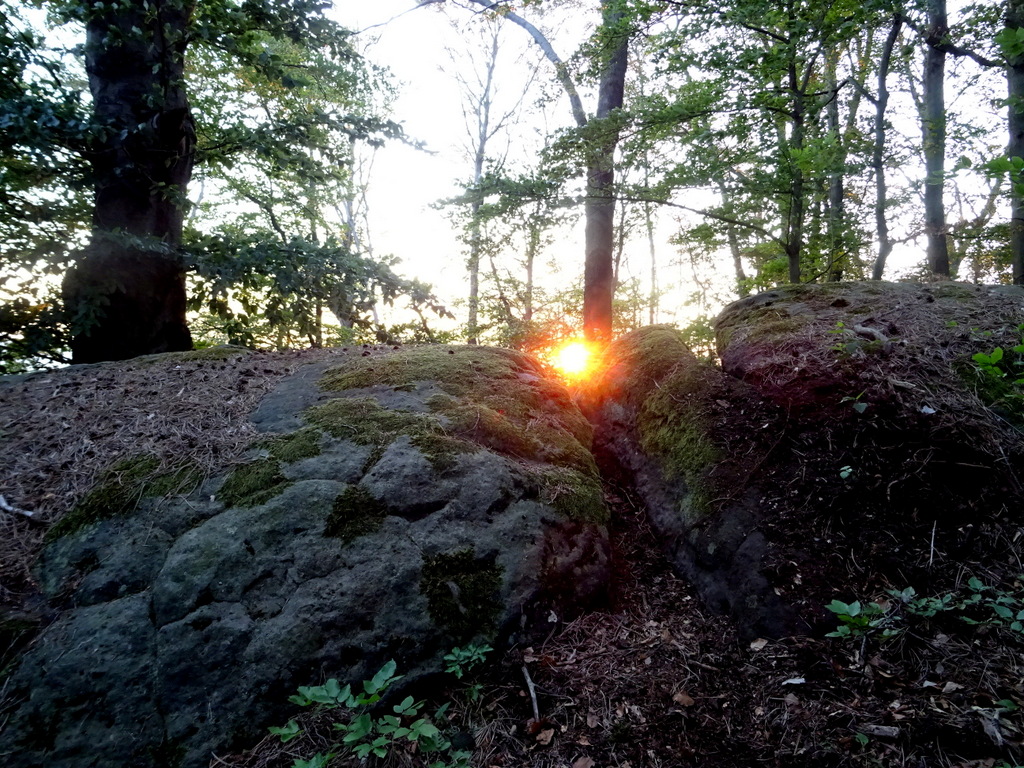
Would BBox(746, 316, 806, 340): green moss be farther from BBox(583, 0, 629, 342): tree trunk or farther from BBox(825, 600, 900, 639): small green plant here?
BBox(583, 0, 629, 342): tree trunk

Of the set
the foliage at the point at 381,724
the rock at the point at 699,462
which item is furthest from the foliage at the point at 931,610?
the foliage at the point at 381,724

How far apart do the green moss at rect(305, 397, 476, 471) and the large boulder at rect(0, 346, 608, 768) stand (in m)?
0.01

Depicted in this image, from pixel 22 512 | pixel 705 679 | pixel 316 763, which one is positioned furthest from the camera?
pixel 22 512

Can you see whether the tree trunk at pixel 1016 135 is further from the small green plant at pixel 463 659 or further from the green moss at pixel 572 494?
the small green plant at pixel 463 659

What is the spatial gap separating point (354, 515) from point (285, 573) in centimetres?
43

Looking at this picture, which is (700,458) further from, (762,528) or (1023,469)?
(1023,469)

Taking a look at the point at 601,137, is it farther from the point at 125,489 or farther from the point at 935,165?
the point at 125,489

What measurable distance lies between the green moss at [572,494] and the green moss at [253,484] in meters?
1.55

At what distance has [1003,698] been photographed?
69.1 inches

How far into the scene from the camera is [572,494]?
3111 mm

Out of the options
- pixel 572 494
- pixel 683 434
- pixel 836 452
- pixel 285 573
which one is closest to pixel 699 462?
pixel 683 434

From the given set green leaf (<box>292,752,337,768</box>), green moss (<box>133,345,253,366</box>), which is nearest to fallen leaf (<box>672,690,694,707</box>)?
green leaf (<box>292,752,337,768</box>)

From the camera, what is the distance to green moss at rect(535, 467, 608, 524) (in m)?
3.01

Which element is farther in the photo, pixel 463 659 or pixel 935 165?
pixel 935 165
